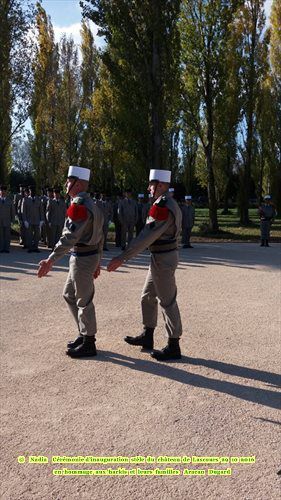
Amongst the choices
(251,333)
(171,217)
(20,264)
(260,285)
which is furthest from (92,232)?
(20,264)

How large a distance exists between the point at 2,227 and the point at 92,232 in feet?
30.8

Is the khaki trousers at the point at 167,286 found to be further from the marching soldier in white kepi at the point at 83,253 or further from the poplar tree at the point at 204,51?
the poplar tree at the point at 204,51

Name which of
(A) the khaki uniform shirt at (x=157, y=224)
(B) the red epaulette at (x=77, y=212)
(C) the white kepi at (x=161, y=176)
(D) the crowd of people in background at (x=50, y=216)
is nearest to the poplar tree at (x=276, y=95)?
(D) the crowd of people in background at (x=50, y=216)

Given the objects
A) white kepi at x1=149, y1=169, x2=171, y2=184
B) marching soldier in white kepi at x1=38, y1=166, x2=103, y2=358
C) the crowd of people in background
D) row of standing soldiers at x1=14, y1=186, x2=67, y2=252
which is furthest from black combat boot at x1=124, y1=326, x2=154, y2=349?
row of standing soldiers at x1=14, y1=186, x2=67, y2=252

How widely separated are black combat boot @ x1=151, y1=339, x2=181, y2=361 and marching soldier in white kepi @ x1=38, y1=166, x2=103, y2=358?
0.64 m

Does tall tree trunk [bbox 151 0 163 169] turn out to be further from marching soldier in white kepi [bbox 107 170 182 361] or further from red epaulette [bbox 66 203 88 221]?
red epaulette [bbox 66 203 88 221]

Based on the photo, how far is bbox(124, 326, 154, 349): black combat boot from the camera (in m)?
5.18

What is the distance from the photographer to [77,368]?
4.57 metres

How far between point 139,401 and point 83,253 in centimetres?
167

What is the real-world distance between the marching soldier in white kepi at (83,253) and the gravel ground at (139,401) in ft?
0.84

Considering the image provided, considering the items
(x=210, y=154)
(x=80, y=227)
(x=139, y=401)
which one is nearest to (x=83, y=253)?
(x=80, y=227)

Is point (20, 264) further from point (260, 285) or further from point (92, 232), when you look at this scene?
point (92, 232)

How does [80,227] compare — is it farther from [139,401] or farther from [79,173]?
[139,401]

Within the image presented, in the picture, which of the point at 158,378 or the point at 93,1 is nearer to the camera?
the point at 158,378
